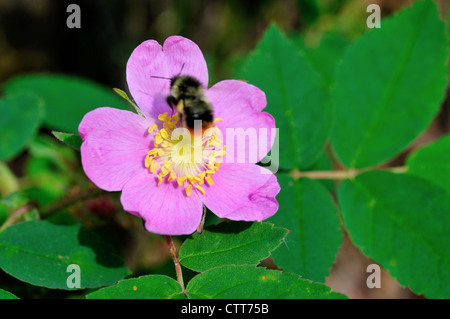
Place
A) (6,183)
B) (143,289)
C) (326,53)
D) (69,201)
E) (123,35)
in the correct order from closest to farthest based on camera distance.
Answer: (143,289), (69,201), (6,183), (326,53), (123,35)

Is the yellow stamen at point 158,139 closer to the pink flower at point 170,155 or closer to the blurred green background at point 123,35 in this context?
the pink flower at point 170,155

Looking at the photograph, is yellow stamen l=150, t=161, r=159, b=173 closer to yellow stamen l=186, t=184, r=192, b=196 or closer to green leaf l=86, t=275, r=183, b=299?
yellow stamen l=186, t=184, r=192, b=196

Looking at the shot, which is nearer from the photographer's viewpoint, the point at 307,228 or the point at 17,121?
the point at 307,228

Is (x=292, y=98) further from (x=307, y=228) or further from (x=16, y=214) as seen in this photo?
(x=16, y=214)

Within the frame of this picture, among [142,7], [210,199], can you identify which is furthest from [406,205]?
[142,7]

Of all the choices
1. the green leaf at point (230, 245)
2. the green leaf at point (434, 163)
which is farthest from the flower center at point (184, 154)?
the green leaf at point (434, 163)

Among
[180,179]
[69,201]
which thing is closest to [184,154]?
[180,179]
